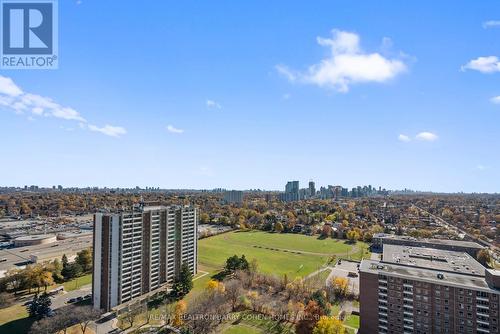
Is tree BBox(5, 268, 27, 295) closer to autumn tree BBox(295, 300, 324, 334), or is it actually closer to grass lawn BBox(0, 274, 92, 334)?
grass lawn BBox(0, 274, 92, 334)

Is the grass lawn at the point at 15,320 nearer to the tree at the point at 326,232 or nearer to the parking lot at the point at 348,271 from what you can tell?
the parking lot at the point at 348,271

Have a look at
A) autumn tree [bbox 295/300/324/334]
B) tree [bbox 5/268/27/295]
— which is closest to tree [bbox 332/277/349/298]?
autumn tree [bbox 295/300/324/334]

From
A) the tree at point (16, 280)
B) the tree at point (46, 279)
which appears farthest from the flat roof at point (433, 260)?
the tree at point (16, 280)

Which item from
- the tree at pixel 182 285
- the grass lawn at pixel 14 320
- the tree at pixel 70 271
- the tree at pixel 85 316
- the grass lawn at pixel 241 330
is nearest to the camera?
the tree at pixel 85 316

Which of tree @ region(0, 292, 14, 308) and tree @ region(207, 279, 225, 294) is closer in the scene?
tree @ region(0, 292, 14, 308)

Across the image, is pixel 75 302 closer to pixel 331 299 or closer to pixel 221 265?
pixel 221 265

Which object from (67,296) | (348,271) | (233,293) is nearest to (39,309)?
(67,296)
